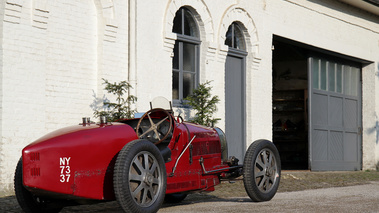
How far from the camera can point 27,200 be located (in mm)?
6168

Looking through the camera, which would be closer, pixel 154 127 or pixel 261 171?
pixel 154 127

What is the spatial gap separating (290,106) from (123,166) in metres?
16.2

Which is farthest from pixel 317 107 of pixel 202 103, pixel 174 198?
pixel 174 198

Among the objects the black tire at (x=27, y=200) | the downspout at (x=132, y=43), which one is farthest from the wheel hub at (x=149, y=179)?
the downspout at (x=132, y=43)

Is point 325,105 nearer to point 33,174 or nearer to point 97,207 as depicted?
point 97,207

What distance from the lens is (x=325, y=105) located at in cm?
1831

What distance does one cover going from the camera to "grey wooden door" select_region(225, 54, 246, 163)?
14328 mm

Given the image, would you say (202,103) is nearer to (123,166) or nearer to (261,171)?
(261,171)

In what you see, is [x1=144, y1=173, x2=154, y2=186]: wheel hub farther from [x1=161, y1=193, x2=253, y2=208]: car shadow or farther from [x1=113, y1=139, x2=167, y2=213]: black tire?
[x1=161, y1=193, x2=253, y2=208]: car shadow

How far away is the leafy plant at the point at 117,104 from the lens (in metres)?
10.6

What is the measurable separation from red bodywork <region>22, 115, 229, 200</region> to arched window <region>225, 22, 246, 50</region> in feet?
24.7

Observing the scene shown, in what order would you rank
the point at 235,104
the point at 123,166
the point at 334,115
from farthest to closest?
the point at 334,115, the point at 235,104, the point at 123,166

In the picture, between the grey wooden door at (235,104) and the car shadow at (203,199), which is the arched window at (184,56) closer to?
the grey wooden door at (235,104)

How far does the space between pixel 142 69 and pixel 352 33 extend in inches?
373
